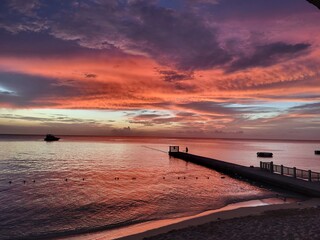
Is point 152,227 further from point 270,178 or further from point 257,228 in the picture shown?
point 270,178

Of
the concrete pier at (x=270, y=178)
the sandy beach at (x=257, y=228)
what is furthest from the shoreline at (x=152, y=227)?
the concrete pier at (x=270, y=178)

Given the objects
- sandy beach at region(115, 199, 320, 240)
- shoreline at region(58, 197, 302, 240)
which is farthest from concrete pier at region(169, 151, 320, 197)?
sandy beach at region(115, 199, 320, 240)

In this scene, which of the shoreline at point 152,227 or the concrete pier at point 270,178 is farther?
the concrete pier at point 270,178

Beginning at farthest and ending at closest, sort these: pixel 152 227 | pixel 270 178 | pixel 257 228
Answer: pixel 270 178, pixel 152 227, pixel 257 228

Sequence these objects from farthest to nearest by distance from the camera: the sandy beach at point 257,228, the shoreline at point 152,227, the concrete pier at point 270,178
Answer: the concrete pier at point 270,178, the shoreline at point 152,227, the sandy beach at point 257,228

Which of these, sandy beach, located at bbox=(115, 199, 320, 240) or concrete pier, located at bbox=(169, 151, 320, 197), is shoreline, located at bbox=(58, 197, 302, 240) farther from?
concrete pier, located at bbox=(169, 151, 320, 197)

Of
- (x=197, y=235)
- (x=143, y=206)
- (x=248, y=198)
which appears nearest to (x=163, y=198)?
(x=143, y=206)

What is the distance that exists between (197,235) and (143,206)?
11897mm

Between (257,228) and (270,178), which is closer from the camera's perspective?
(257,228)

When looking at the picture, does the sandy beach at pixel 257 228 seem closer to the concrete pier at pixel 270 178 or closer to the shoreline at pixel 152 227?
the shoreline at pixel 152 227

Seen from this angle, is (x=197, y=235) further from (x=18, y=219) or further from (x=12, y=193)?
(x=12, y=193)

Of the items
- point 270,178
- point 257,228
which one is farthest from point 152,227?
point 270,178

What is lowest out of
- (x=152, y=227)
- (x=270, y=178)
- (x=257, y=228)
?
(x=152, y=227)

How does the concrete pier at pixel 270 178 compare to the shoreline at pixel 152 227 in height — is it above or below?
above
